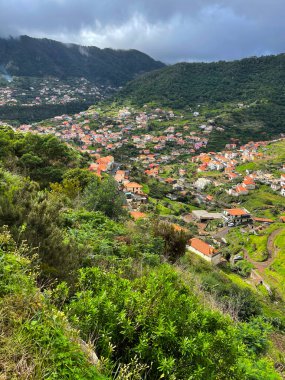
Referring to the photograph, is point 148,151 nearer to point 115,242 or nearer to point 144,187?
point 144,187

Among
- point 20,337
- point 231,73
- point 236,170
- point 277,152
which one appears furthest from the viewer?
point 231,73

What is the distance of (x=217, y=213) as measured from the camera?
4225 centimetres

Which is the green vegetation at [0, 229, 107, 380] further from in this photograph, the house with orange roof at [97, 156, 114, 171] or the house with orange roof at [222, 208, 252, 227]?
the house with orange roof at [222, 208, 252, 227]

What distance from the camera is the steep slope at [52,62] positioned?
148 meters

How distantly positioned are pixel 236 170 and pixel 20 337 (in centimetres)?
6712

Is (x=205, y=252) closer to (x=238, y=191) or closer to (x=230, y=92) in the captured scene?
(x=238, y=191)

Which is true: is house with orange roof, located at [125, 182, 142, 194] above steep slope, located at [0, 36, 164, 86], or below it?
below

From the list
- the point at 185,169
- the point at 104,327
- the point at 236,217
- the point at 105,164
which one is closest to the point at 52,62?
the point at 185,169

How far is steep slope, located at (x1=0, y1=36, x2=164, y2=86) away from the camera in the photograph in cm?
14773

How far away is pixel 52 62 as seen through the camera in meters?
165

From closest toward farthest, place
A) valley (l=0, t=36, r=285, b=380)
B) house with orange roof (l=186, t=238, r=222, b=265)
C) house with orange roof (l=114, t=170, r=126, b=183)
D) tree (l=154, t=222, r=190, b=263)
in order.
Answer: valley (l=0, t=36, r=285, b=380) → tree (l=154, t=222, r=190, b=263) → house with orange roof (l=186, t=238, r=222, b=265) → house with orange roof (l=114, t=170, r=126, b=183)

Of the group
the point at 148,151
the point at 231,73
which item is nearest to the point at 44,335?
the point at 148,151

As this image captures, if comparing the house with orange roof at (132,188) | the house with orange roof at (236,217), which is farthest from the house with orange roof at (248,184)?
the house with orange roof at (132,188)

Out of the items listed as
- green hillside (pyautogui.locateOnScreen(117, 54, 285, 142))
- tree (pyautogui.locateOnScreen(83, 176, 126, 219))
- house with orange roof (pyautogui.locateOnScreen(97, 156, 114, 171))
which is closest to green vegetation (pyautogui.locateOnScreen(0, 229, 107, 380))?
tree (pyautogui.locateOnScreen(83, 176, 126, 219))
